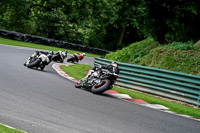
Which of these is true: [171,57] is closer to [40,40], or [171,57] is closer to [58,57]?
[58,57]

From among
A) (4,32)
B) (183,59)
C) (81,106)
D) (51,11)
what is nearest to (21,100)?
(81,106)

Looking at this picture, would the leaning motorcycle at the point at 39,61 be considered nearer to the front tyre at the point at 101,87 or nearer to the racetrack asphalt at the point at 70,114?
the racetrack asphalt at the point at 70,114

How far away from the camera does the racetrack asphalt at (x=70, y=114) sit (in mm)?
6049

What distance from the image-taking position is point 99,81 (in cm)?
1092

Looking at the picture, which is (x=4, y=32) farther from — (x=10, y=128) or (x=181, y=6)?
(x=10, y=128)

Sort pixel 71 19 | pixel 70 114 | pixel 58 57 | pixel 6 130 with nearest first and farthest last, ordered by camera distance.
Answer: pixel 6 130
pixel 70 114
pixel 58 57
pixel 71 19

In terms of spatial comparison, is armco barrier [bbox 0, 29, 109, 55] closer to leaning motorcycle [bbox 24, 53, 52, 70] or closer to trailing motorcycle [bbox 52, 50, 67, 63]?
trailing motorcycle [bbox 52, 50, 67, 63]

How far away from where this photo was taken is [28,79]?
1137 centimetres

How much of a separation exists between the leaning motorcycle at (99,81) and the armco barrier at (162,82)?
9.52ft

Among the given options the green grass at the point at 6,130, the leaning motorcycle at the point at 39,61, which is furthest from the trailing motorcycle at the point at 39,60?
the green grass at the point at 6,130

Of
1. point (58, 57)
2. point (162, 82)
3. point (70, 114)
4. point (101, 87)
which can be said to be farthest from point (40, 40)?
point (70, 114)

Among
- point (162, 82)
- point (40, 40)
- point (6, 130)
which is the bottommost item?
point (6, 130)

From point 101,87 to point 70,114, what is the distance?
370 centimetres

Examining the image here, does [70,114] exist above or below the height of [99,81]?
below
